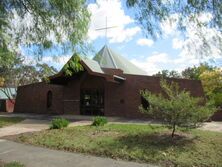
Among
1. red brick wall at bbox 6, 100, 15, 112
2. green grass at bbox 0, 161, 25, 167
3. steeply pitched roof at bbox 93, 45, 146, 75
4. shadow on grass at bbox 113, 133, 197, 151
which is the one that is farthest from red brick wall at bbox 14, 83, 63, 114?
green grass at bbox 0, 161, 25, 167

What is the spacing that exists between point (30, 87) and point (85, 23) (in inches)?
994

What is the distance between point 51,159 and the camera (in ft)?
34.4

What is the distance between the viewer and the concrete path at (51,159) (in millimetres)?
9805

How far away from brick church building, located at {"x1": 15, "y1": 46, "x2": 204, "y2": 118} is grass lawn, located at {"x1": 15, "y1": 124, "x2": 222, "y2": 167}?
33.4 ft

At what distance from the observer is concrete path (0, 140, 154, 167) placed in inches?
386

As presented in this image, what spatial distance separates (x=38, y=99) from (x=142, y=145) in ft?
73.5

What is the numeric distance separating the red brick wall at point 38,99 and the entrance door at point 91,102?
2524 millimetres

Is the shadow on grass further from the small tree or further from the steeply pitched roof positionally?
the steeply pitched roof

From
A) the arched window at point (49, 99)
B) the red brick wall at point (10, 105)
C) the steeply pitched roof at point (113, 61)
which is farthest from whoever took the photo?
the red brick wall at point (10, 105)

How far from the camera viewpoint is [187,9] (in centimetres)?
676

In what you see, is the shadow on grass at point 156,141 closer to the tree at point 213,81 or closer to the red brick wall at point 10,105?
the tree at point 213,81

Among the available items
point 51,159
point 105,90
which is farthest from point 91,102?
point 51,159

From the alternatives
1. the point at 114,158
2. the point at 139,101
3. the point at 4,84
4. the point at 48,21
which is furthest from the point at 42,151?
the point at 4,84

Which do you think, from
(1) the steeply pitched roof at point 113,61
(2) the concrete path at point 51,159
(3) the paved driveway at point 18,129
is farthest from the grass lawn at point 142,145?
(1) the steeply pitched roof at point 113,61
